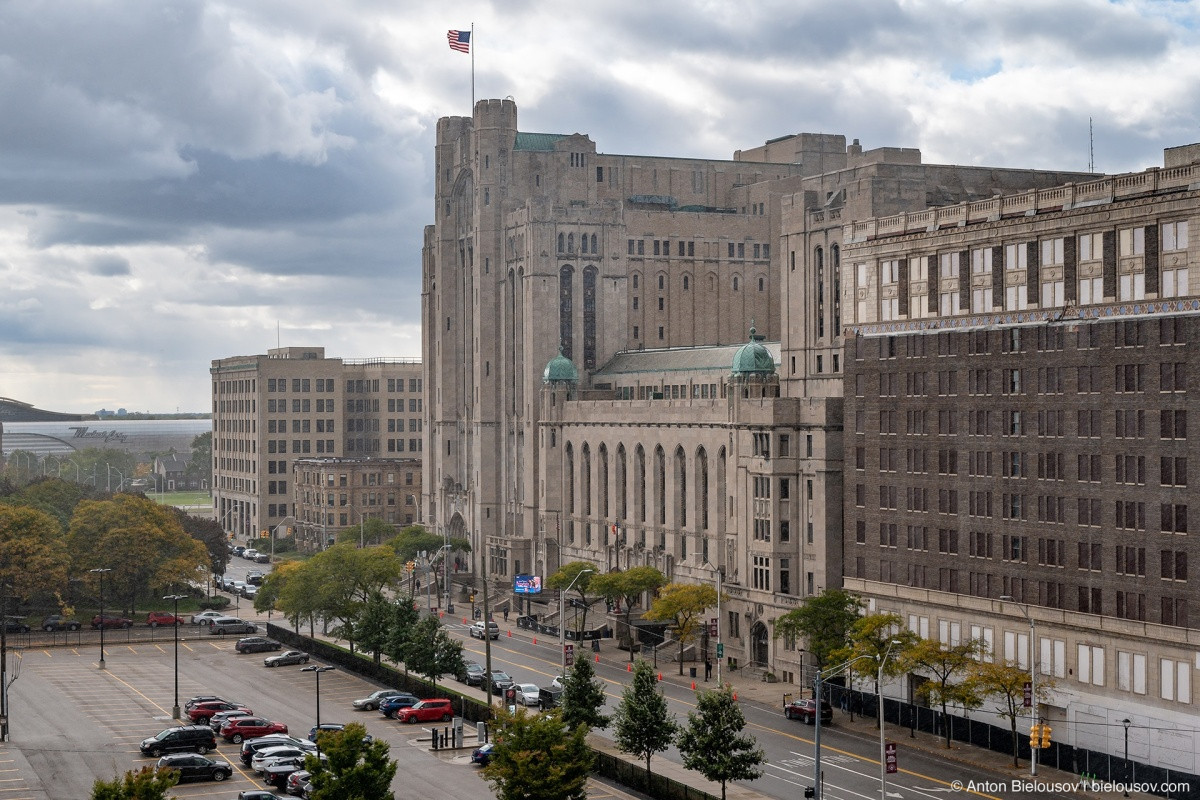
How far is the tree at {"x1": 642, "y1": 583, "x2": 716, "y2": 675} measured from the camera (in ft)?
442

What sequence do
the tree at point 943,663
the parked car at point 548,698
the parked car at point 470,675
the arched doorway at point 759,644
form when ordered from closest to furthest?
the tree at point 943,663
the parked car at point 548,698
the parked car at point 470,675
the arched doorway at point 759,644

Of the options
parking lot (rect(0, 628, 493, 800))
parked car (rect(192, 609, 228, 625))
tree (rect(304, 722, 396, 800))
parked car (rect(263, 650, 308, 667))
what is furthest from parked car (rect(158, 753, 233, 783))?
parked car (rect(192, 609, 228, 625))

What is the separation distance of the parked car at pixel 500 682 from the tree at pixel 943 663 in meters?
29.5

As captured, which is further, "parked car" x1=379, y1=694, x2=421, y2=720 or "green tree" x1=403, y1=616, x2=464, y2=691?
"green tree" x1=403, y1=616, x2=464, y2=691

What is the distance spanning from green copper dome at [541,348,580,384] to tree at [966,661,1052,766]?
86.9 meters

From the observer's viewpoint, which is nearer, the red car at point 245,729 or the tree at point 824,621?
the red car at point 245,729

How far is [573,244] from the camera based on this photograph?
18912 centimetres

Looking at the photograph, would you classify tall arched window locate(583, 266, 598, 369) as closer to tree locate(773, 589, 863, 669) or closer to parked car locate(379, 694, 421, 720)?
tree locate(773, 589, 863, 669)

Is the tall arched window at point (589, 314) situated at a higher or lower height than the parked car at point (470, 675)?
higher

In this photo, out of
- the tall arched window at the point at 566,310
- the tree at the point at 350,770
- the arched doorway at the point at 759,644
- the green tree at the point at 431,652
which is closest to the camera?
the tree at the point at 350,770

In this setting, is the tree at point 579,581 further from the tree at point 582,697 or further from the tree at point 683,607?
the tree at point 582,697

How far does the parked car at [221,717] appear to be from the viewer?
343ft

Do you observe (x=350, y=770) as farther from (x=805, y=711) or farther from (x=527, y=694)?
(x=805, y=711)

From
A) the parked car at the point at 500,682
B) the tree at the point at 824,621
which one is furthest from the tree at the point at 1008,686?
the parked car at the point at 500,682
